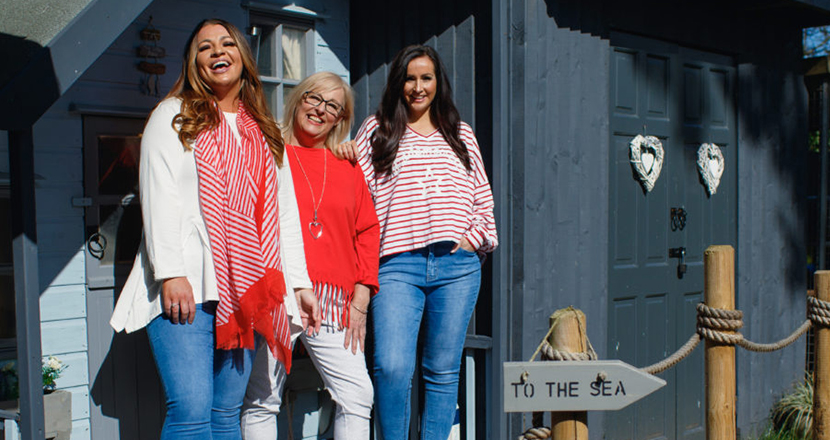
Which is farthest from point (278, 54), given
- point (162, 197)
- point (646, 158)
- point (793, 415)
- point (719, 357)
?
point (793, 415)

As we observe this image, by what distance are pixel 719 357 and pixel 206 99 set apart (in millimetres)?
2088

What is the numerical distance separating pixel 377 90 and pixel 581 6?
1234 mm

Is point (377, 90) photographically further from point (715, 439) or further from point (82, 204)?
point (715, 439)

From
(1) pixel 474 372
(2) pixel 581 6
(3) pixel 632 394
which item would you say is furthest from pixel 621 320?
(3) pixel 632 394

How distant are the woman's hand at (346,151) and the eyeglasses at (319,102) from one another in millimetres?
152

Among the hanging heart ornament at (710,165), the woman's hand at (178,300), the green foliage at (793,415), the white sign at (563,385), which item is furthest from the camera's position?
the green foliage at (793,415)

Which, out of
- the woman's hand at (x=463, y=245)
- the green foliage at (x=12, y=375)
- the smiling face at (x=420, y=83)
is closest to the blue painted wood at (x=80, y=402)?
the green foliage at (x=12, y=375)

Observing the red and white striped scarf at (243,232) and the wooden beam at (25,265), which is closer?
the wooden beam at (25,265)

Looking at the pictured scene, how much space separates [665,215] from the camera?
4871 mm

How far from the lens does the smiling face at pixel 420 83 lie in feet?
11.3

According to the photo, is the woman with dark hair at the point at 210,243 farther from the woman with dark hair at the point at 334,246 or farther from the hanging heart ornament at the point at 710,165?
the hanging heart ornament at the point at 710,165

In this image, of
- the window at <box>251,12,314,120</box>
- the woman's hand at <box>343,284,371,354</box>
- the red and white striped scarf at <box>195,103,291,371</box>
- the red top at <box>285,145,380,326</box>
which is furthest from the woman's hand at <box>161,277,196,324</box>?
the window at <box>251,12,314,120</box>

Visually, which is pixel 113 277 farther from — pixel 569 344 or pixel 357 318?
pixel 569 344

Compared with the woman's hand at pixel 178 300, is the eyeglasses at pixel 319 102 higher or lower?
higher
